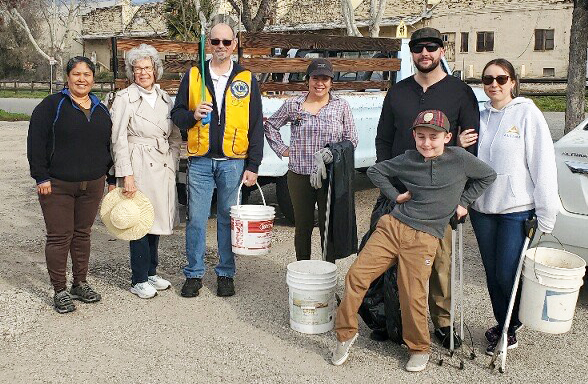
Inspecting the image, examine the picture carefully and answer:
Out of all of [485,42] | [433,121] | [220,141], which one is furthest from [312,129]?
[485,42]

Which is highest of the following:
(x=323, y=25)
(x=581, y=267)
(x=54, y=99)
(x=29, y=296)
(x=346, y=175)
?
(x=323, y=25)

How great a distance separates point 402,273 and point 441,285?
42cm

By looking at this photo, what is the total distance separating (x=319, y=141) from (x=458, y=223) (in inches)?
55.5

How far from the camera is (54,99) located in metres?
5.09

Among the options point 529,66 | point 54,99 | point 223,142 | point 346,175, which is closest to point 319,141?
point 346,175

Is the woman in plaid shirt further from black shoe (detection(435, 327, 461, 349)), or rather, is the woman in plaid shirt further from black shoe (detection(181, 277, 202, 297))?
black shoe (detection(435, 327, 461, 349))

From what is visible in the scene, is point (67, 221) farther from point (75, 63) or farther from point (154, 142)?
point (75, 63)

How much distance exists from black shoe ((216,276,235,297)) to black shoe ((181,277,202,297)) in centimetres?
15

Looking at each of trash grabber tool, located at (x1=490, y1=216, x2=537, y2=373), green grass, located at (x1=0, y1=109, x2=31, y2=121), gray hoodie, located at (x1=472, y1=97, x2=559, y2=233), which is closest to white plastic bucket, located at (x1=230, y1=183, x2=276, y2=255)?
gray hoodie, located at (x1=472, y1=97, x2=559, y2=233)

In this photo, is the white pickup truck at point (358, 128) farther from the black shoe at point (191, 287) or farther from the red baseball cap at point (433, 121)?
the red baseball cap at point (433, 121)

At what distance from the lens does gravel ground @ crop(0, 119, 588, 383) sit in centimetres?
417

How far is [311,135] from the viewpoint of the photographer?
17.3 feet

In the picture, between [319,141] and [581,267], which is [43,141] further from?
[581,267]

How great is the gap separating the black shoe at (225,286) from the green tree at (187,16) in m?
14.7
